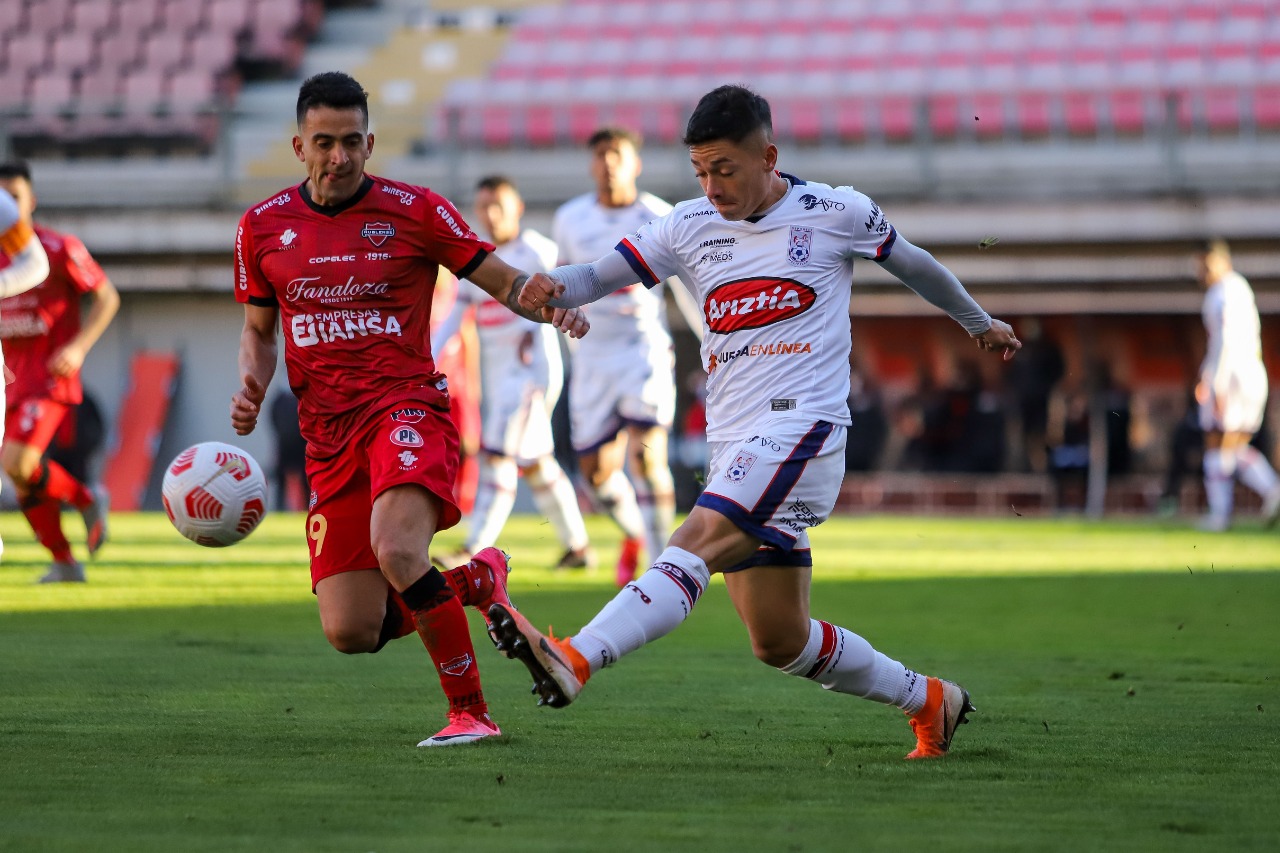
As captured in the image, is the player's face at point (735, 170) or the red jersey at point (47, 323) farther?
the red jersey at point (47, 323)

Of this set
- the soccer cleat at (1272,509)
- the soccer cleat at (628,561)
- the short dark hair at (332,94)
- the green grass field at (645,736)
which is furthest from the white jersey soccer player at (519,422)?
the soccer cleat at (1272,509)

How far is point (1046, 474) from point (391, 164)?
370 inches

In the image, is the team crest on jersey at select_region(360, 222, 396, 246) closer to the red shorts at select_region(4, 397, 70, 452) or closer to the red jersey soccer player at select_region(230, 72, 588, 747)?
the red jersey soccer player at select_region(230, 72, 588, 747)

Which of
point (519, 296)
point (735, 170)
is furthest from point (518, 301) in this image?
point (735, 170)

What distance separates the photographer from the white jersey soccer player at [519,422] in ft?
39.2

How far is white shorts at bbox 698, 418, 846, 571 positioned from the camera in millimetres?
4926

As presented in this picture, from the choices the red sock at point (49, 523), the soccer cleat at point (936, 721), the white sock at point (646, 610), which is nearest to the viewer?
the white sock at point (646, 610)

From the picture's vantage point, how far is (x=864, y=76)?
82.3 feet

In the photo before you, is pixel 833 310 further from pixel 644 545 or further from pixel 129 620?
pixel 644 545

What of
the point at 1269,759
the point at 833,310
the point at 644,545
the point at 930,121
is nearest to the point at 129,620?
the point at 644,545

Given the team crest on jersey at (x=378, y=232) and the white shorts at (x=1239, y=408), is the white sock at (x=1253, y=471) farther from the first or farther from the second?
the team crest on jersey at (x=378, y=232)

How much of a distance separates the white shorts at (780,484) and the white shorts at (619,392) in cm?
601

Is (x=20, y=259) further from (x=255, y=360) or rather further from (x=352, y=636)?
(x=352, y=636)

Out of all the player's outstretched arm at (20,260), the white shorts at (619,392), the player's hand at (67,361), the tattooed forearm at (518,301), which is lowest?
the white shorts at (619,392)
